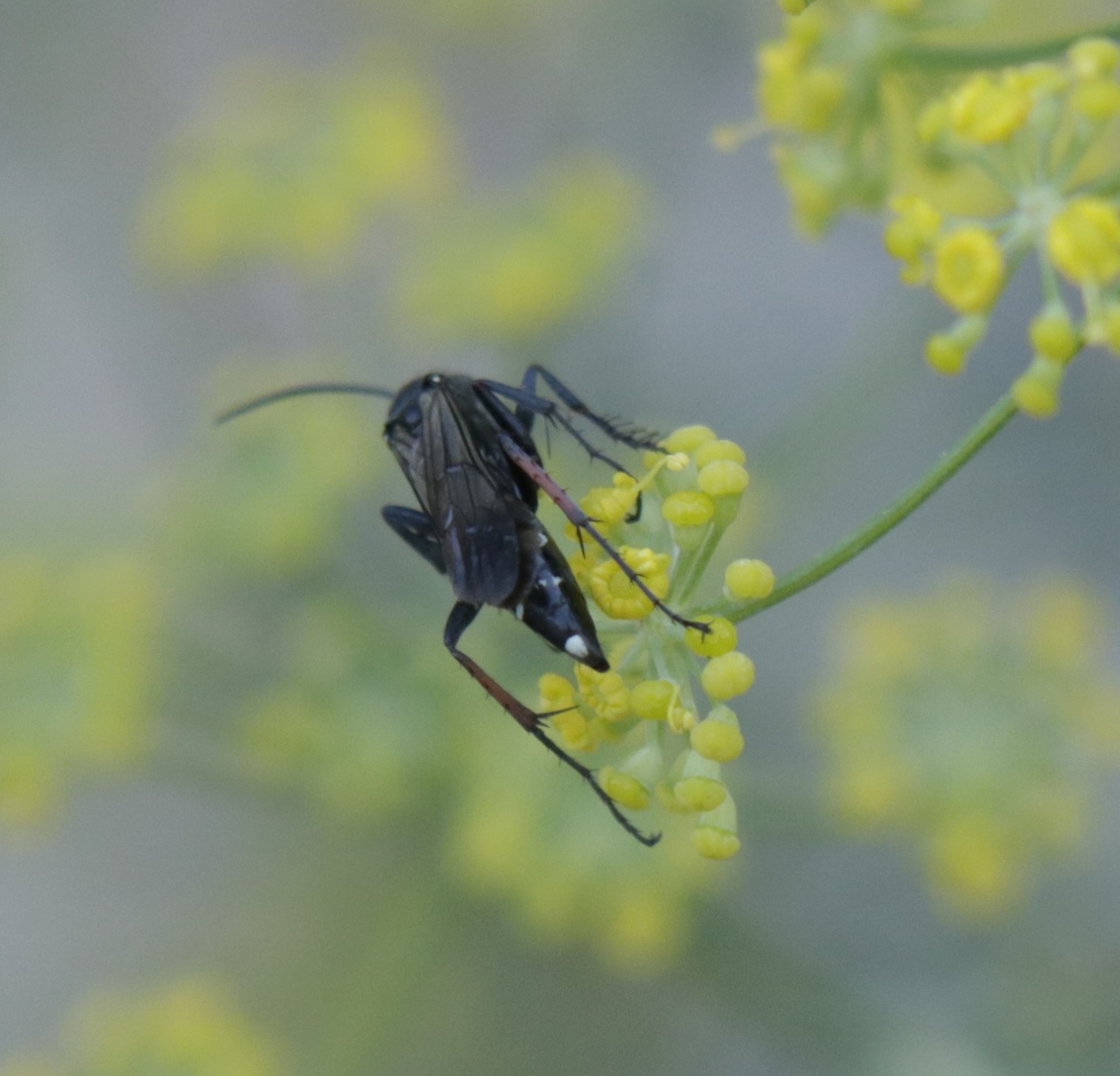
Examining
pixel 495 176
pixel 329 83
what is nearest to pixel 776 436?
pixel 329 83

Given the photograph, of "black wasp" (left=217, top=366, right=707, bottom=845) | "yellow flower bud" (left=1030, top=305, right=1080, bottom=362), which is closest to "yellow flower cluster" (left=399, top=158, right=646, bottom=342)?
"black wasp" (left=217, top=366, right=707, bottom=845)

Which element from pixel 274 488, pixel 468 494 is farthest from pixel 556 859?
pixel 468 494

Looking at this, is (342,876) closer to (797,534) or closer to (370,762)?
(370,762)

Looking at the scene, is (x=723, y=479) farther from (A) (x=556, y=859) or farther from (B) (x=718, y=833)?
(A) (x=556, y=859)

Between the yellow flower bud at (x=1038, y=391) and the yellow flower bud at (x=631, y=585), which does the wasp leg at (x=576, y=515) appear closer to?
the yellow flower bud at (x=631, y=585)

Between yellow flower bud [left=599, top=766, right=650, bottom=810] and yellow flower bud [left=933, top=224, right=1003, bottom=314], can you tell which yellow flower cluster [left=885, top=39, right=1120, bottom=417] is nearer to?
yellow flower bud [left=933, top=224, right=1003, bottom=314]
